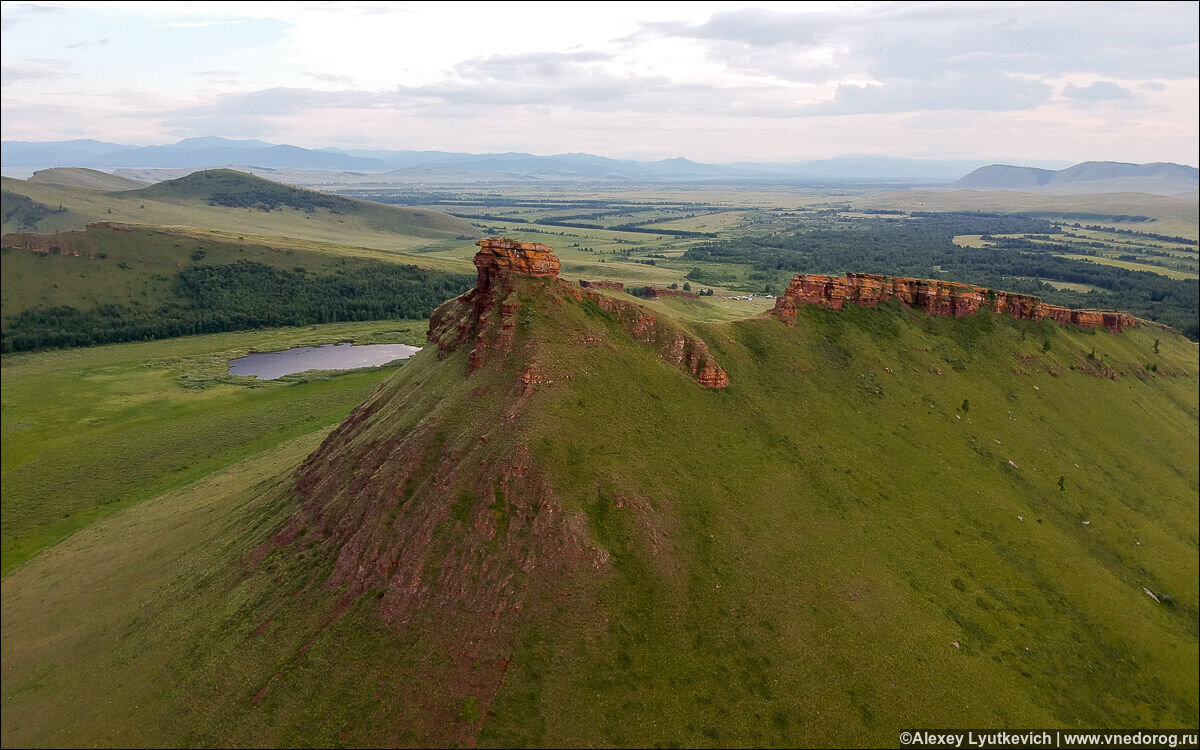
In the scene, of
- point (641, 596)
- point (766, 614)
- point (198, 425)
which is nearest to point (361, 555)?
point (641, 596)

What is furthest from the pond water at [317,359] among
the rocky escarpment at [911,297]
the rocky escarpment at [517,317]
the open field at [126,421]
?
the rocky escarpment at [911,297]

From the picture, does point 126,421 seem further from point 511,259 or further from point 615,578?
point 615,578

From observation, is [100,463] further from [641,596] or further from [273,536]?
[641,596]

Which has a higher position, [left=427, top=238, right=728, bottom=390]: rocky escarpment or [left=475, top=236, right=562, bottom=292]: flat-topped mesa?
[left=475, top=236, right=562, bottom=292]: flat-topped mesa

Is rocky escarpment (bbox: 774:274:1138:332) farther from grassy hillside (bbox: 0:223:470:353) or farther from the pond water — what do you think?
the pond water

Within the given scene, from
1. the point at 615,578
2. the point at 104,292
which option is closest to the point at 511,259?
the point at 615,578

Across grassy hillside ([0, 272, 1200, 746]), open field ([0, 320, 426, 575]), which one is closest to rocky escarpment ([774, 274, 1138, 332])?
grassy hillside ([0, 272, 1200, 746])
